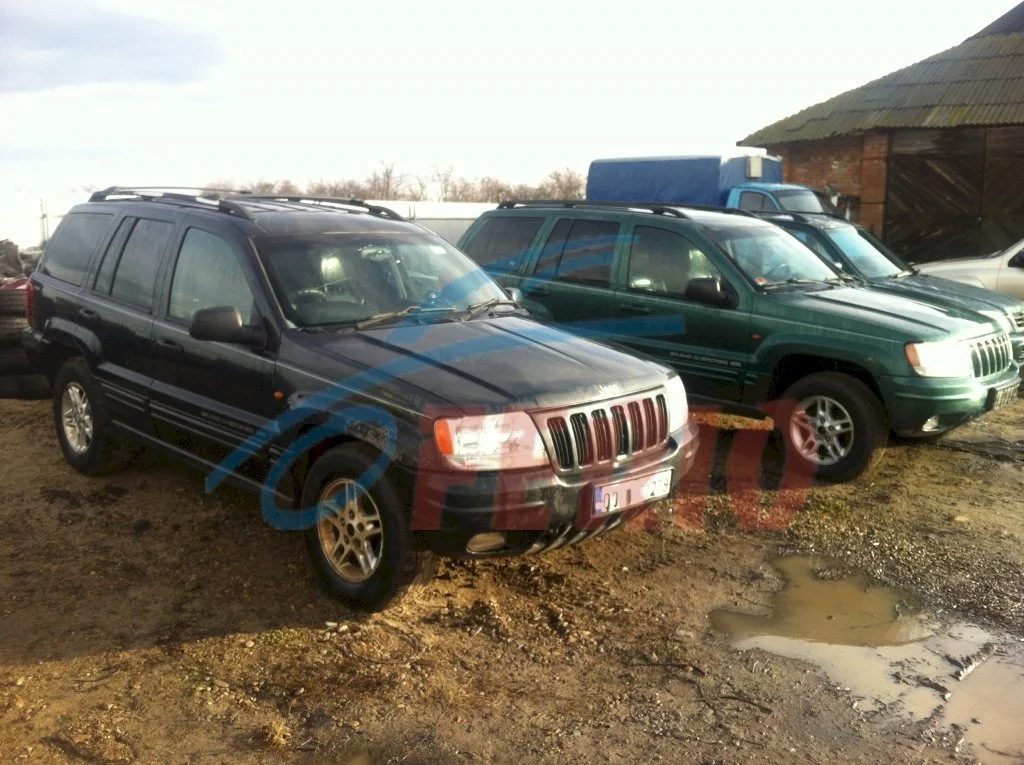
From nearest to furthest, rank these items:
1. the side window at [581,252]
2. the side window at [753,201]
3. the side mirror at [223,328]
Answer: the side mirror at [223,328] → the side window at [581,252] → the side window at [753,201]

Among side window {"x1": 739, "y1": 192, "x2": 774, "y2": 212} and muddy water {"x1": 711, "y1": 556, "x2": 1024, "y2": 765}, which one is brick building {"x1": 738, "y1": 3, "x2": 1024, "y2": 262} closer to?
side window {"x1": 739, "y1": 192, "x2": 774, "y2": 212}

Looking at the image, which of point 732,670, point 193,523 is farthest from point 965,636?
point 193,523

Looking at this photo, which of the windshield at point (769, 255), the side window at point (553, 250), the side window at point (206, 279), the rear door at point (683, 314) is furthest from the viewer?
the side window at point (553, 250)

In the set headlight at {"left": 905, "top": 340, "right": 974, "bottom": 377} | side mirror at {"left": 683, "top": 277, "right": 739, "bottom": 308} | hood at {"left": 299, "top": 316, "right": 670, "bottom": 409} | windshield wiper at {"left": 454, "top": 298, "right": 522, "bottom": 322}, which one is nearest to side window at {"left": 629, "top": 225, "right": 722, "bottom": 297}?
side mirror at {"left": 683, "top": 277, "right": 739, "bottom": 308}

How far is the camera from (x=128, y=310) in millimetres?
5305

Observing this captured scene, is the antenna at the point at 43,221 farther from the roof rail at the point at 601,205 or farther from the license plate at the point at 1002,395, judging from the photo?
the license plate at the point at 1002,395

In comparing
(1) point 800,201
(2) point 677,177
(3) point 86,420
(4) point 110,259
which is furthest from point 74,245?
(1) point 800,201

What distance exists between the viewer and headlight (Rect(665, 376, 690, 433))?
14.5 ft

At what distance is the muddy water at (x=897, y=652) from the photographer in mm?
3406

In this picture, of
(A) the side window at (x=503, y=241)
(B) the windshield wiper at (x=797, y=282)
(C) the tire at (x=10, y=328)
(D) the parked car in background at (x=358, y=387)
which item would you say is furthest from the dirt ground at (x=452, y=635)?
(C) the tire at (x=10, y=328)

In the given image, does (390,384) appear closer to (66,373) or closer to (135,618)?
(135,618)

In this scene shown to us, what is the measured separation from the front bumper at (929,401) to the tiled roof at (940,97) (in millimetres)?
12842

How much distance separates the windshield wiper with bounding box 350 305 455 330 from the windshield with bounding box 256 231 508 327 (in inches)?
0.5

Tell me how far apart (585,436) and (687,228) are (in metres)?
3.33
